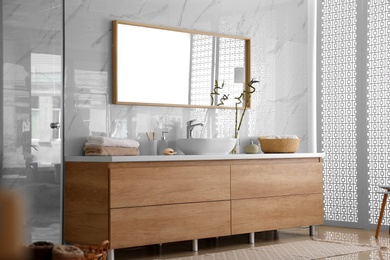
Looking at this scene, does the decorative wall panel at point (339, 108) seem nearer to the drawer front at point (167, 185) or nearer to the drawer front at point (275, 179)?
the drawer front at point (275, 179)

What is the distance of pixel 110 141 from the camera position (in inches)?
158

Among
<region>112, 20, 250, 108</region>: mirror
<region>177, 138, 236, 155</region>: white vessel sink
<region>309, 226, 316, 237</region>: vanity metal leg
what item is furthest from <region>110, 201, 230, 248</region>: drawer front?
<region>309, 226, 316, 237</region>: vanity metal leg

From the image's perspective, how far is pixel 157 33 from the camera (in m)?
4.63

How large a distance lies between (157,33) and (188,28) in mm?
378

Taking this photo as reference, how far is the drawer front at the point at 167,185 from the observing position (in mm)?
3783

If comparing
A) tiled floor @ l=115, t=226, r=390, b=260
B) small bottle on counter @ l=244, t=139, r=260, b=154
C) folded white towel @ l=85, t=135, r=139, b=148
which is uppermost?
folded white towel @ l=85, t=135, r=139, b=148

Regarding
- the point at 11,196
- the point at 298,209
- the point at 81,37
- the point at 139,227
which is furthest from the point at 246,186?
the point at 11,196

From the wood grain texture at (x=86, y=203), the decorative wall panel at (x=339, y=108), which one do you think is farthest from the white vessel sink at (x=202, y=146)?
the decorative wall panel at (x=339, y=108)

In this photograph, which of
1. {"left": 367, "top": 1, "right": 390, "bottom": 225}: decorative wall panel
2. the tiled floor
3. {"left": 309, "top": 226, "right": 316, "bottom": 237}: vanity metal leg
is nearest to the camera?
the tiled floor

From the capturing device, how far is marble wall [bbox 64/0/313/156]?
13.9ft

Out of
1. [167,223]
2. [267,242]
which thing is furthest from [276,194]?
[167,223]

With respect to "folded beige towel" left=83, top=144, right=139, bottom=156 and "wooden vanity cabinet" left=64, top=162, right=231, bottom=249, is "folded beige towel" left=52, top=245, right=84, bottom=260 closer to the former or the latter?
"wooden vanity cabinet" left=64, top=162, right=231, bottom=249

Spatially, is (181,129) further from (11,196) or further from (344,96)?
(11,196)

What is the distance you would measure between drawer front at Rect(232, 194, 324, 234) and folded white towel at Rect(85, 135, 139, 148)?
926 millimetres
